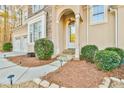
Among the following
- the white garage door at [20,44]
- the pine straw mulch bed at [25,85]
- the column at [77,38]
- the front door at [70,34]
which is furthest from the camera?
the white garage door at [20,44]

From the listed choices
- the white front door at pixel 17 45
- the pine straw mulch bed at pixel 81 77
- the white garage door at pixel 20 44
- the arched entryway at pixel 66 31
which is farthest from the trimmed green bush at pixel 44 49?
the white front door at pixel 17 45

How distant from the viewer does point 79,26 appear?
29.0 feet

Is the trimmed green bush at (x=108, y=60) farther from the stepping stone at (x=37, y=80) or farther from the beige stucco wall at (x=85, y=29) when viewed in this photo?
the stepping stone at (x=37, y=80)

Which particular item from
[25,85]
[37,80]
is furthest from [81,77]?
[25,85]

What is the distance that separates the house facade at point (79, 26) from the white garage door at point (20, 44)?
2820 millimetres

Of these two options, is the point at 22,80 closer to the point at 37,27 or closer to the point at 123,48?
the point at 123,48

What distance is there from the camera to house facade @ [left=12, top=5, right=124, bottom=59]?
7.77 metres

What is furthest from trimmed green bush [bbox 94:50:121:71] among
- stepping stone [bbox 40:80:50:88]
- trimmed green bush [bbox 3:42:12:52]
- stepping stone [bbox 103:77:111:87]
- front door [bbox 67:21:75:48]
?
trimmed green bush [bbox 3:42:12:52]

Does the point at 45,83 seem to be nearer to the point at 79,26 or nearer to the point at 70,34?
the point at 79,26

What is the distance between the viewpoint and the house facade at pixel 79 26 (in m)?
7.77

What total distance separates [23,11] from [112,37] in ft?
39.9

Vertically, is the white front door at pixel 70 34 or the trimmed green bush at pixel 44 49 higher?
the white front door at pixel 70 34

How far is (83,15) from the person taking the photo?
9242mm

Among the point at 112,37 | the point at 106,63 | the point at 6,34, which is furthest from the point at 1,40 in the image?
the point at 106,63
